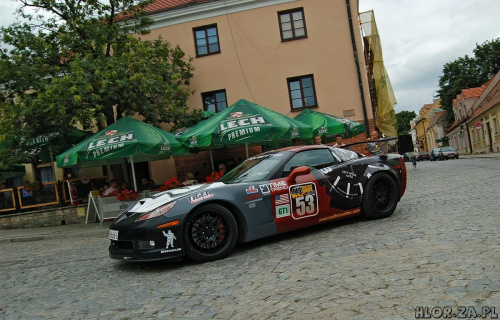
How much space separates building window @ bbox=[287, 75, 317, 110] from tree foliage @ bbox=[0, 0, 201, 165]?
544 centimetres

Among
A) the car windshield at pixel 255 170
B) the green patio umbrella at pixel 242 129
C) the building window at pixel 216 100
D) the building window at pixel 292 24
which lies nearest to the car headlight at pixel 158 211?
the car windshield at pixel 255 170

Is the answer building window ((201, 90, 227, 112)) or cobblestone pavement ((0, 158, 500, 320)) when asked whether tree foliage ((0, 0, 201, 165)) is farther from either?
cobblestone pavement ((0, 158, 500, 320))

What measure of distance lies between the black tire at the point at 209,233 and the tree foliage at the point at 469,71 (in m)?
62.3

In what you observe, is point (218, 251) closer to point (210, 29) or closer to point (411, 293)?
point (411, 293)

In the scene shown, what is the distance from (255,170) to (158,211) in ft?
5.61

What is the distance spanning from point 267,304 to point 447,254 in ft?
6.60

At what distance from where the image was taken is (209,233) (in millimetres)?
5359

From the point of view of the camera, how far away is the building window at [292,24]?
18.7 meters

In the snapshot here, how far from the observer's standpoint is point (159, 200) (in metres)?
5.61

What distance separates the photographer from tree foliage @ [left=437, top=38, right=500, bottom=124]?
57438 mm

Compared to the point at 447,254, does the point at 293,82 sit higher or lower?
higher

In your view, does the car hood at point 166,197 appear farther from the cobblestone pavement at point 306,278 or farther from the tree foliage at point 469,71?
the tree foliage at point 469,71

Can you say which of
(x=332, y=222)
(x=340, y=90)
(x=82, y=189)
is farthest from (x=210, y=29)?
(x=332, y=222)

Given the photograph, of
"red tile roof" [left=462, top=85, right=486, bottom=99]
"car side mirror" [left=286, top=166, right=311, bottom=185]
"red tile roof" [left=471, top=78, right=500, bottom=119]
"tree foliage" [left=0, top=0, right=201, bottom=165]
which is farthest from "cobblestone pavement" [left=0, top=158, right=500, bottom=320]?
"red tile roof" [left=462, top=85, right=486, bottom=99]
